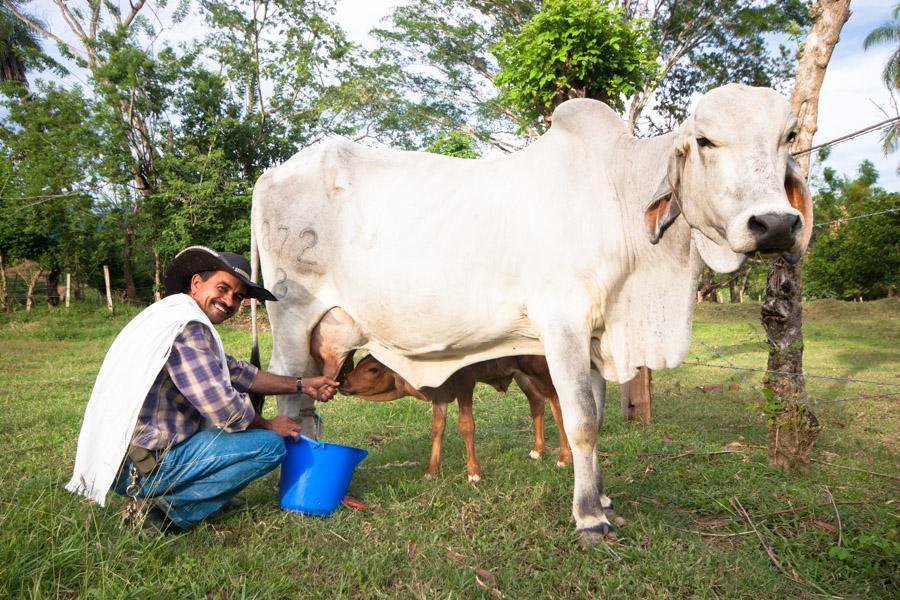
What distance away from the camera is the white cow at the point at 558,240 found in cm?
265

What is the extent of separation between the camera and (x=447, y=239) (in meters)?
3.37

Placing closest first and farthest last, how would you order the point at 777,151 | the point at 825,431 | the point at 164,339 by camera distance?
the point at 777,151 → the point at 164,339 → the point at 825,431

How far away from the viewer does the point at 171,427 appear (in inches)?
117

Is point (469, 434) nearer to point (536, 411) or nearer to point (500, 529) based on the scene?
point (536, 411)

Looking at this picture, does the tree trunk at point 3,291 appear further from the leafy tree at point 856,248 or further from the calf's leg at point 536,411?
the leafy tree at point 856,248

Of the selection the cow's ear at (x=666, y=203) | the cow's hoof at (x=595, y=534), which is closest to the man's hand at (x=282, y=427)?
the cow's hoof at (x=595, y=534)

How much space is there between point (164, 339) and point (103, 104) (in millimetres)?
15440

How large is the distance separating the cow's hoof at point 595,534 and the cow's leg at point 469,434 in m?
1.16

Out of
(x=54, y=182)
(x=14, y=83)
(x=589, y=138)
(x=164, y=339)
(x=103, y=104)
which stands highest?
(x=14, y=83)

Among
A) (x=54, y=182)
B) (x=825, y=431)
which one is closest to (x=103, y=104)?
(x=54, y=182)

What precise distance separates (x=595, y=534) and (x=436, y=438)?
1555 millimetres

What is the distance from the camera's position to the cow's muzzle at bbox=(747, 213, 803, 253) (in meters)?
2.35

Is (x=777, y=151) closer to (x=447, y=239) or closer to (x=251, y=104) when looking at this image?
(x=447, y=239)

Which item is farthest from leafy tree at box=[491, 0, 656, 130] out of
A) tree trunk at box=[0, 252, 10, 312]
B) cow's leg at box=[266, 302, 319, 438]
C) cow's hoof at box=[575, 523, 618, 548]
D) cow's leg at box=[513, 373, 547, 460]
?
tree trunk at box=[0, 252, 10, 312]
